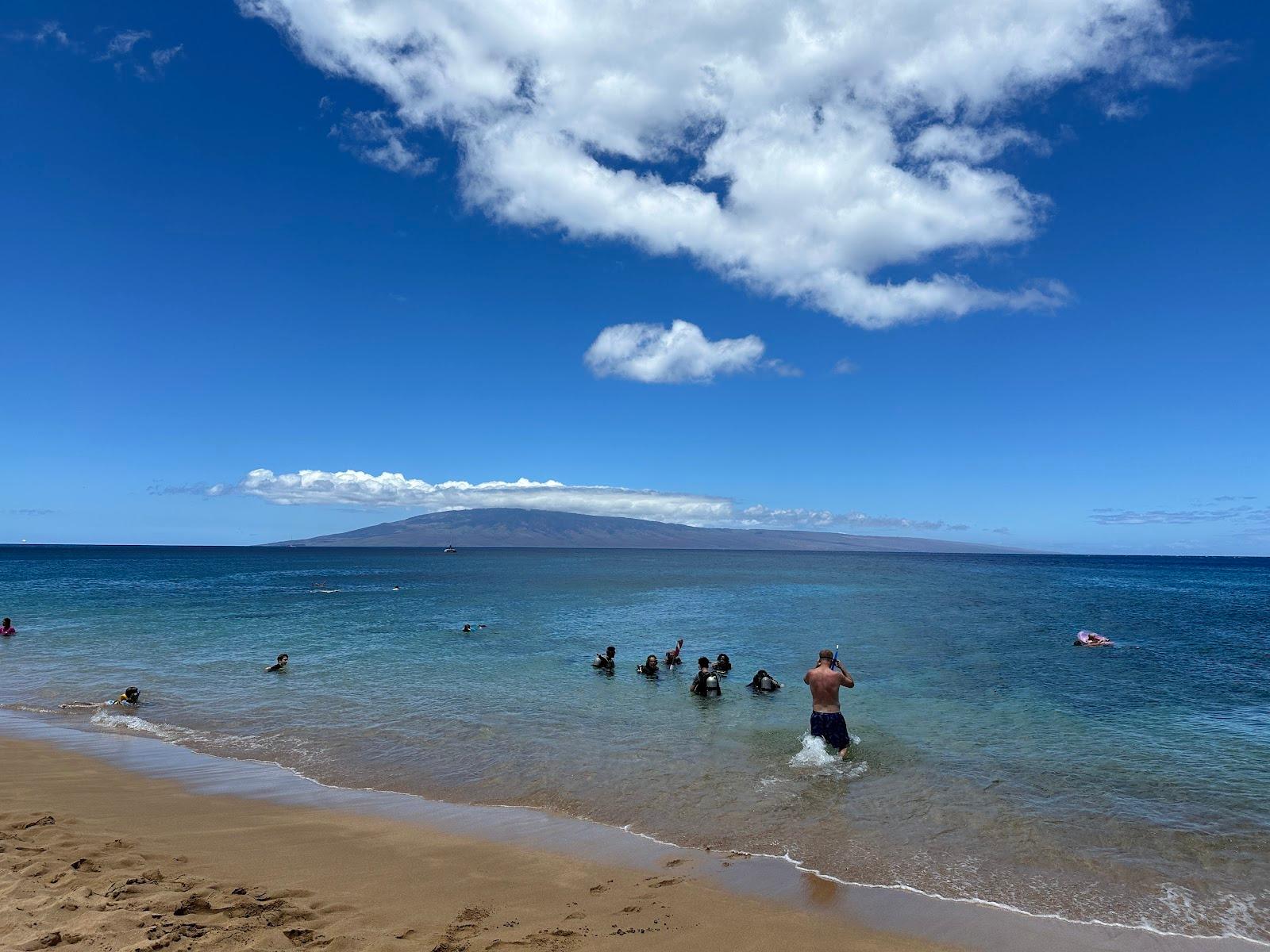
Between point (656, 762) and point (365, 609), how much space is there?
43.2 meters

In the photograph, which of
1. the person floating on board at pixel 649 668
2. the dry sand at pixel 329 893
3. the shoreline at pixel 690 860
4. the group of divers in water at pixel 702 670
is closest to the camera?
the dry sand at pixel 329 893

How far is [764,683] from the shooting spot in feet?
76.0

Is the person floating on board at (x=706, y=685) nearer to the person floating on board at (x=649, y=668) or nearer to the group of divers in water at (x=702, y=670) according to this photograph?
the group of divers in water at (x=702, y=670)

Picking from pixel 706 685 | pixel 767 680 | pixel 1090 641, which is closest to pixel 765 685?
pixel 767 680

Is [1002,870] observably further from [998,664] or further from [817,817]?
[998,664]

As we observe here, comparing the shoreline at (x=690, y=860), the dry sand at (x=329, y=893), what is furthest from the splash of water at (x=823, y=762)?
the dry sand at (x=329, y=893)

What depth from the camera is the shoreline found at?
8.32 metres

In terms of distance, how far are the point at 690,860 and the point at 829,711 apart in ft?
22.1

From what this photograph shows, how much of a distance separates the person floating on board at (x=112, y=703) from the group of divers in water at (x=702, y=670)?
15.0 meters

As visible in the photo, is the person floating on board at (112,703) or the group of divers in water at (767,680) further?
the person floating on board at (112,703)

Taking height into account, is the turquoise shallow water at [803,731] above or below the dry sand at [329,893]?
below

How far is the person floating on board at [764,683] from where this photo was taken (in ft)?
75.5

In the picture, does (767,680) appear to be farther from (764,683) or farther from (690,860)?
(690,860)

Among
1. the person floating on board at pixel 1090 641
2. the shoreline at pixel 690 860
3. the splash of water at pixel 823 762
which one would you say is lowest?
the person floating on board at pixel 1090 641
